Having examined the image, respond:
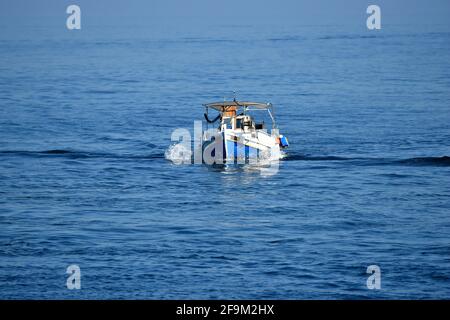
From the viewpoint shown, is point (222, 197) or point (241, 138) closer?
point (222, 197)

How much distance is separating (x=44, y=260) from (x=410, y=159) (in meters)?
33.1

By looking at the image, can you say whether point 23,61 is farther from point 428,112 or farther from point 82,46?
point 428,112

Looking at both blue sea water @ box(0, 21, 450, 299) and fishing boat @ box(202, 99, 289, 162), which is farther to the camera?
fishing boat @ box(202, 99, 289, 162)

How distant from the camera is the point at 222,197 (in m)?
61.4

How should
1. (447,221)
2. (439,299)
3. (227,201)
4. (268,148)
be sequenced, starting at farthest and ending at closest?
1. (268,148)
2. (227,201)
3. (447,221)
4. (439,299)

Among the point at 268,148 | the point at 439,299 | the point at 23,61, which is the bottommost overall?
the point at 439,299

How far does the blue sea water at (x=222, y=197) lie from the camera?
45688 millimetres

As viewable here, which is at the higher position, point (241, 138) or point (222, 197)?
point (241, 138)

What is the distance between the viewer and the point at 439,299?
42656 millimetres

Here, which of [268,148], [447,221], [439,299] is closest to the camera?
[439,299]

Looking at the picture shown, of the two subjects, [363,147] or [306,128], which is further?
[306,128]

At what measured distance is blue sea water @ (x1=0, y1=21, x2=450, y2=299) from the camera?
150 feet

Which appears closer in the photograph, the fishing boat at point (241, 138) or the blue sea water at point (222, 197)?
the blue sea water at point (222, 197)

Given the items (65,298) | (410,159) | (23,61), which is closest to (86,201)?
(65,298)
